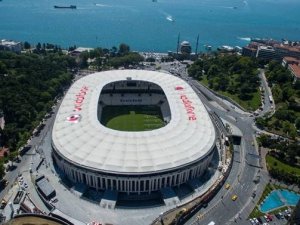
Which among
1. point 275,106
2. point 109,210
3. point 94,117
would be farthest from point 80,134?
point 275,106

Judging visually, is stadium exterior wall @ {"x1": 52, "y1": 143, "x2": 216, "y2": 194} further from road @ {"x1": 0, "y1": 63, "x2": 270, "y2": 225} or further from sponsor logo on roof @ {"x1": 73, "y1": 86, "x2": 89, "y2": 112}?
sponsor logo on roof @ {"x1": 73, "y1": 86, "x2": 89, "y2": 112}

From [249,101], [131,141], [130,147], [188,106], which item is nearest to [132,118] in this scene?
[188,106]

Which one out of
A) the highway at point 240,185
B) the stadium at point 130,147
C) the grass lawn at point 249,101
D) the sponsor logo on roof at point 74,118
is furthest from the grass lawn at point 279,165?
the sponsor logo on roof at point 74,118

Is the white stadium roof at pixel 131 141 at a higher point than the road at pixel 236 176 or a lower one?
higher

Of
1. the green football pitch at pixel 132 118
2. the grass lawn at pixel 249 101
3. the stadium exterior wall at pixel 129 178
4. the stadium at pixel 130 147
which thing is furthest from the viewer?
the grass lawn at pixel 249 101

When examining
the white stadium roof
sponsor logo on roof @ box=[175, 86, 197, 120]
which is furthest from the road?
sponsor logo on roof @ box=[175, 86, 197, 120]

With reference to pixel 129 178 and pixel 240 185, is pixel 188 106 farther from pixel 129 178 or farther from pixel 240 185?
pixel 129 178

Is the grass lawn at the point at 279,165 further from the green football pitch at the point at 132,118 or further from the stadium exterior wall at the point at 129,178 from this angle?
the green football pitch at the point at 132,118

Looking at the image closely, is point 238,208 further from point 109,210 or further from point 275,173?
point 109,210
